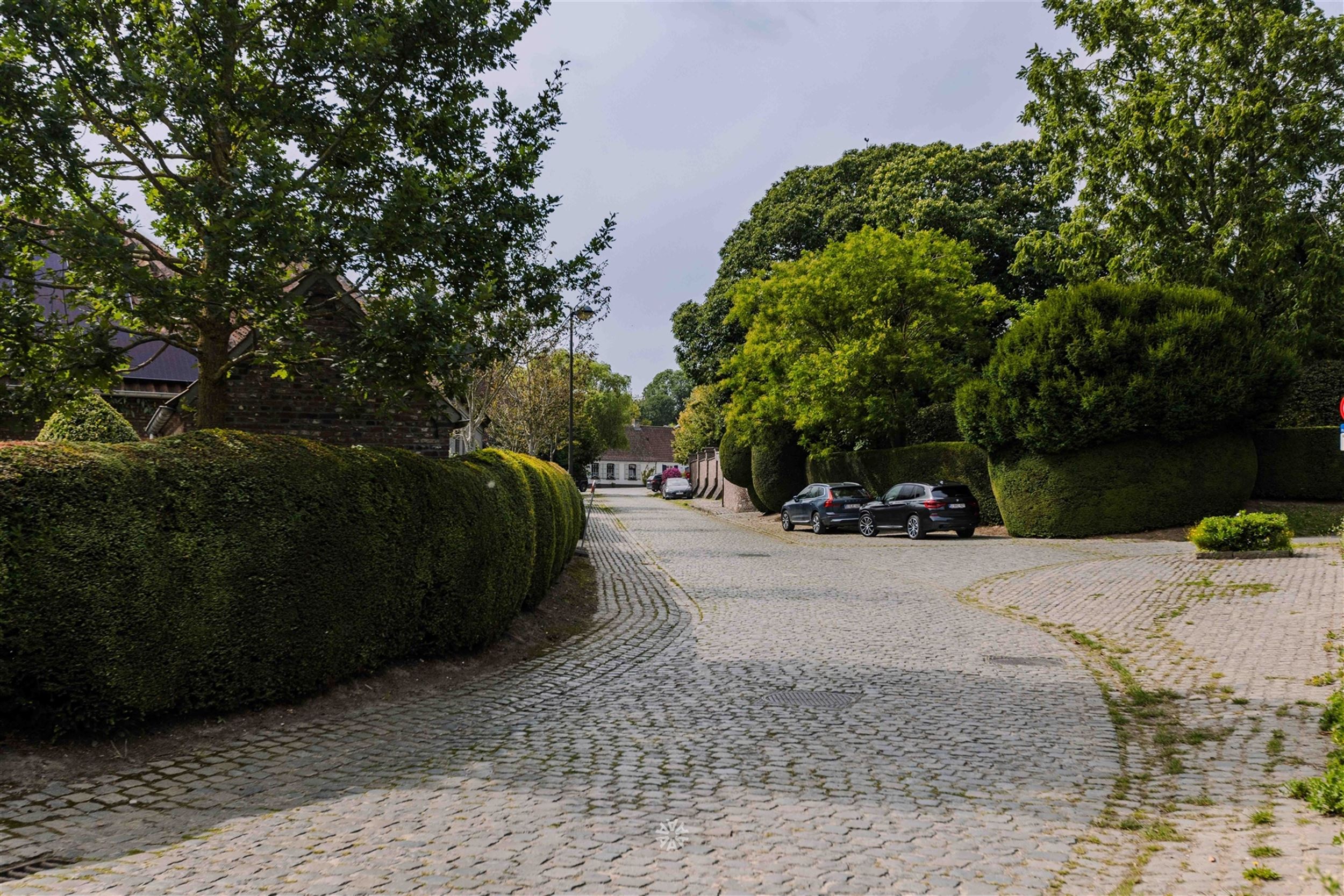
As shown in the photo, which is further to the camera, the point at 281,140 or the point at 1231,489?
the point at 1231,489

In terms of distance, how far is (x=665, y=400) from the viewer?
450 ft

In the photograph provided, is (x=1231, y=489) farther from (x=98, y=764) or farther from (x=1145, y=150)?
(x=98, y=764)

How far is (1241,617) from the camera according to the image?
9.83 metres

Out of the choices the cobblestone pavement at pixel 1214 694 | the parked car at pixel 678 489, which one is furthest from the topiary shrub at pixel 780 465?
the parked car at pixel 678 489

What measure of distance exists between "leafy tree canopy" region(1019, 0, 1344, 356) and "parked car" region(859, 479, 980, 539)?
29.9 feet

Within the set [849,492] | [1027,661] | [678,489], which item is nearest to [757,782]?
[1027,661]

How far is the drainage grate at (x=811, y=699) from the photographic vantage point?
22.0 ft

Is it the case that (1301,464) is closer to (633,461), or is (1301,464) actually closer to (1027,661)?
(1027,661)

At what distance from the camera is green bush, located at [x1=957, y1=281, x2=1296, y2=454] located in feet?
63.8

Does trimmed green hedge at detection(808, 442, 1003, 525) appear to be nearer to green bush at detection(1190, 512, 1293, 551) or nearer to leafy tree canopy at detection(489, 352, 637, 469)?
green bush at detection(1190, 512, 1293, 551)

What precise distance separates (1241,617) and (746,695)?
22.1 ft

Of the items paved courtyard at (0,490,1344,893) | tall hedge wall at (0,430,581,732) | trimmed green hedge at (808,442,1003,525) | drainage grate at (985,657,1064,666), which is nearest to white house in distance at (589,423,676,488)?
trimmed green hedge at (808,442,1003,525)

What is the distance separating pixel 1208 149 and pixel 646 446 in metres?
92.6

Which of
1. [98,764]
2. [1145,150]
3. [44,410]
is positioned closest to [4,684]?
[98,764]
